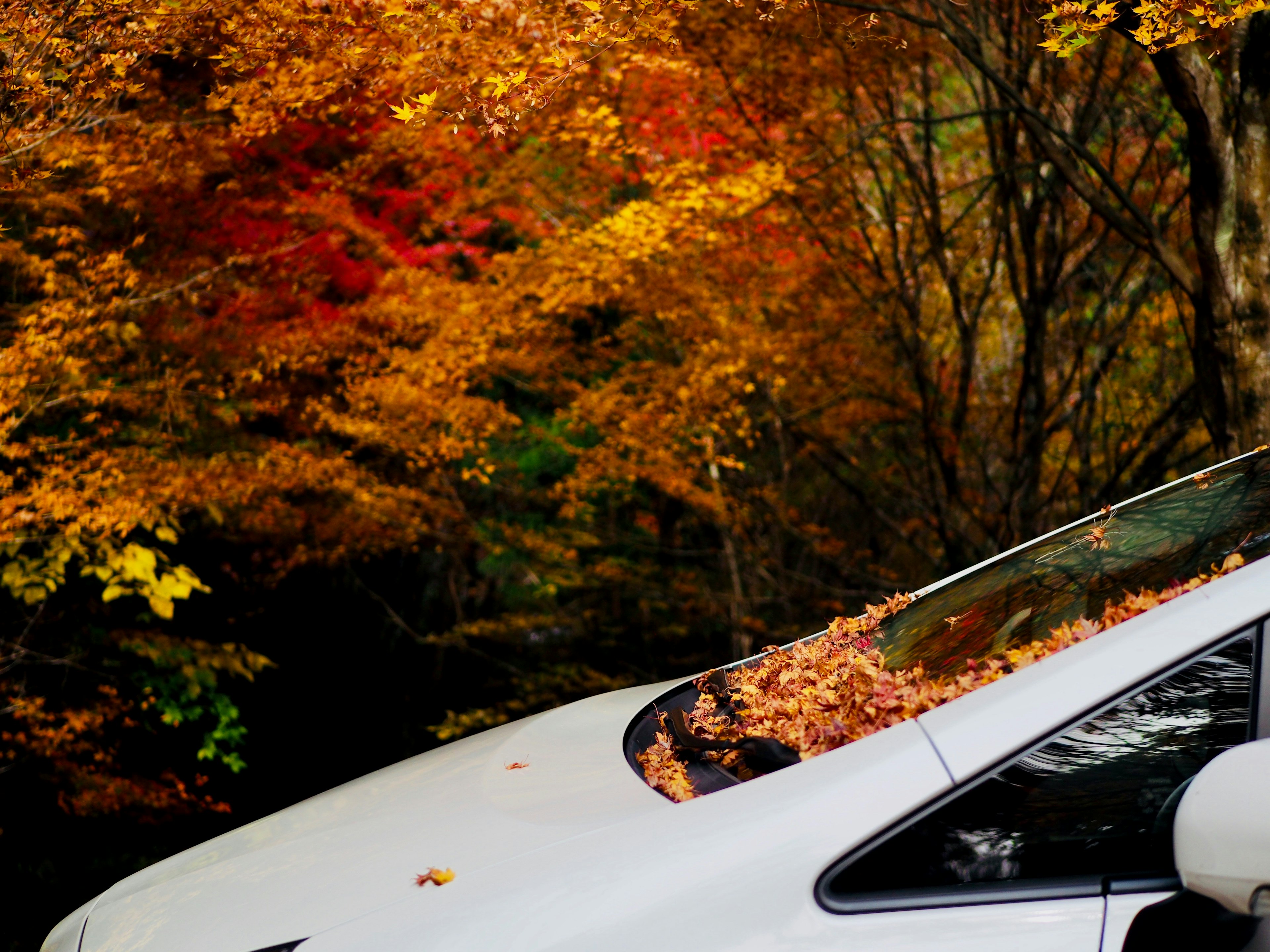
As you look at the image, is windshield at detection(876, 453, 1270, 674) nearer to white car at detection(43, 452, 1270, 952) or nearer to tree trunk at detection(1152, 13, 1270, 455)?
white car at detection(43, 452, 1270, 952)

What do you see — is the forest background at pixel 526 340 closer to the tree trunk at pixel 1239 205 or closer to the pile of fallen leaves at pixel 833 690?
the tree trunk at pixel 1239 205

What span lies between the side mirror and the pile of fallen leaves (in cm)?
35

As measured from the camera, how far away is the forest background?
12.7 feet

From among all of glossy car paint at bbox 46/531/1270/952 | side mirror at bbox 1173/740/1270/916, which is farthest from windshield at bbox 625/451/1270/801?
side mirror at bbox 1173/740/1270/916

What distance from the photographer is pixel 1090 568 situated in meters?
1.97

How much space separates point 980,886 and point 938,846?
0.29ft

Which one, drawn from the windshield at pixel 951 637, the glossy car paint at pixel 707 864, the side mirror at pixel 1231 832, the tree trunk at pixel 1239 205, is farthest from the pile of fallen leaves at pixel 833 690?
the tree trunk at pixel 1239 205

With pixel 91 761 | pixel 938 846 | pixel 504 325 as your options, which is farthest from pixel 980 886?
pixel 91 761

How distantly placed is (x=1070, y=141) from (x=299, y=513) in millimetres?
6014

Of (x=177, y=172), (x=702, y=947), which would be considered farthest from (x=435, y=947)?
(x=177, y=172)

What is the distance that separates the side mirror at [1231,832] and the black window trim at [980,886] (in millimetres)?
126

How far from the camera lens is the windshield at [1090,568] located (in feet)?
5.71

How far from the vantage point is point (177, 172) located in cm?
544

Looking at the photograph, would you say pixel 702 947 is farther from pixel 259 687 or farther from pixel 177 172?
pixel 259 687
